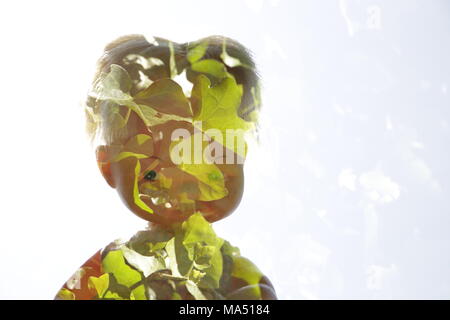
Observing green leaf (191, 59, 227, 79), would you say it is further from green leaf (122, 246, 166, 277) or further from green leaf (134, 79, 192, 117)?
green leaf (122, 246, 166, 277)

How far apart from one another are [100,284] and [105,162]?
13 cm

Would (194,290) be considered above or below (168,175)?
below

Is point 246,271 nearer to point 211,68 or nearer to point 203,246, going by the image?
point 203,246

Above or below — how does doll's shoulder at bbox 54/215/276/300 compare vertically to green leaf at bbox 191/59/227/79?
below

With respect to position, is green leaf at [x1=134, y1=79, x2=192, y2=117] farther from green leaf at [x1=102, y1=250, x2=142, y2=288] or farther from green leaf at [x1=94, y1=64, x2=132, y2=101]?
green leaf at [x1=102, y1=250, x2=142, y2=288]

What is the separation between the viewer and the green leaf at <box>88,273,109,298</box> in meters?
0.52

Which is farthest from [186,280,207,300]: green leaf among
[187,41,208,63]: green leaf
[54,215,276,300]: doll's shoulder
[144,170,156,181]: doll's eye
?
[187,41,208,63]: green leaf

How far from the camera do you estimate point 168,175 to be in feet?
1.72

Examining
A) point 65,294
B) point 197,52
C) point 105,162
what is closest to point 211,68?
point 197,52

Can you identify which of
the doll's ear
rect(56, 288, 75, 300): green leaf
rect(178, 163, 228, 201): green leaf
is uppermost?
the doll's ear

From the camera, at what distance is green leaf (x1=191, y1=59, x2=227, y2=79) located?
1.78 ft

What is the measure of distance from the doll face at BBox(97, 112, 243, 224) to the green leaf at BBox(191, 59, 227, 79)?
64mm
